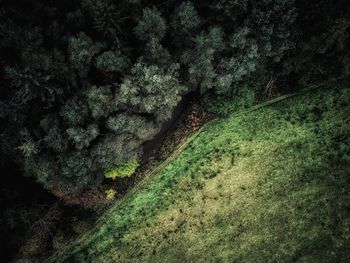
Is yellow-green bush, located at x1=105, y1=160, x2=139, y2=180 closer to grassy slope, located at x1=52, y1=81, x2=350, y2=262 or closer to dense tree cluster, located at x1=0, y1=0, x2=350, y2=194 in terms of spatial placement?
dense tree cluster, located at x1=0, y1=0, x2=350, y2=194

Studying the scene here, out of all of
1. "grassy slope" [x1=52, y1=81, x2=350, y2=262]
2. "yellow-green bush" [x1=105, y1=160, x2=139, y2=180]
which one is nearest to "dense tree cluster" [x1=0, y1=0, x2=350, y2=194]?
"yellow-green bush" [x1=105, y1=160, x2=139, y2=180]

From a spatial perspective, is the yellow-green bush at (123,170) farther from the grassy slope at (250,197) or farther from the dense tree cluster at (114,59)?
the grassy slope at (250,197)

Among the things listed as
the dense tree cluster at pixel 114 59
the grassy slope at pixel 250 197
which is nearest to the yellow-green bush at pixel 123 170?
the dense tree cluster at pixel 114 59

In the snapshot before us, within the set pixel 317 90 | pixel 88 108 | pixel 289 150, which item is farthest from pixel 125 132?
pixel 317 90

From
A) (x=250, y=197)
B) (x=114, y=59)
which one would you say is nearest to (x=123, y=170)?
(x=114, y=59)

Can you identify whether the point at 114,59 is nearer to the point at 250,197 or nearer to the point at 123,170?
the point at 123,170

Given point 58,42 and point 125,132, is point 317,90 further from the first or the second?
point 58,42
